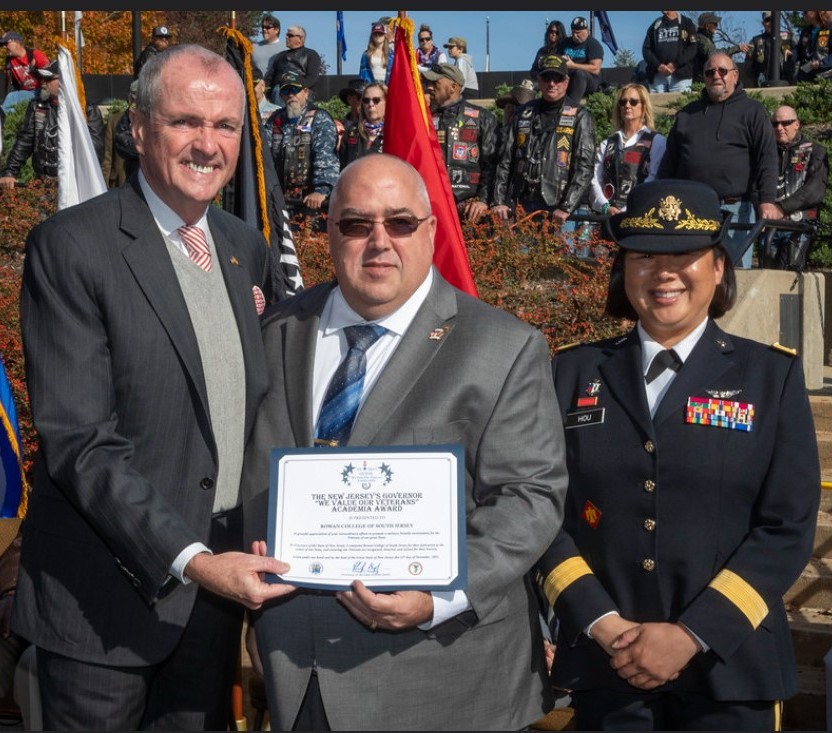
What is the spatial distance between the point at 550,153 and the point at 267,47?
995 centimetres

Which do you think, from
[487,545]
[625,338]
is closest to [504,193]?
[625,338]

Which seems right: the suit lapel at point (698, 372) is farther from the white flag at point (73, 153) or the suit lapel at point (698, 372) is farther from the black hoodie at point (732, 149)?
the black hoodie at point (732, 149)

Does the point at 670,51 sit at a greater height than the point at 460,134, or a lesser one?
greater

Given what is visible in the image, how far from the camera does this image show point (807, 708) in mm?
5367

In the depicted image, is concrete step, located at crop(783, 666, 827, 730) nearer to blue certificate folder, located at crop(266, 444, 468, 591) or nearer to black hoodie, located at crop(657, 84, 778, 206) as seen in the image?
blue certificate folder, located at crop(266, 444, 468, 591)

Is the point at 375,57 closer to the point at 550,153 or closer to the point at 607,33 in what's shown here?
the point at 550,153

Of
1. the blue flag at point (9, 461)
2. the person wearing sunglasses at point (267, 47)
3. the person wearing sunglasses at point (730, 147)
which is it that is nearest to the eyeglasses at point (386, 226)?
the blue flag at point (9, 461)

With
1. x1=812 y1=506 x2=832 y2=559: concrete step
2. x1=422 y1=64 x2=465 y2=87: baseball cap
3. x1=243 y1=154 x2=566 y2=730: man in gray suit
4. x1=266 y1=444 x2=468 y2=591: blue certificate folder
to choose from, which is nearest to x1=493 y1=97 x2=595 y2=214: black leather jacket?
x1=422 y1=64 x2=465 y2=87: baseball cap

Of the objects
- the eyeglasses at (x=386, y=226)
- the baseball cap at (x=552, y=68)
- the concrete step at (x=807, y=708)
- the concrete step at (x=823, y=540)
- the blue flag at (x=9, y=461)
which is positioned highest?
the baseball cap at (x=552, y=68)

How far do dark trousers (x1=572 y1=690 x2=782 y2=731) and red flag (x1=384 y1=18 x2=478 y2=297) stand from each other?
3.05 meters

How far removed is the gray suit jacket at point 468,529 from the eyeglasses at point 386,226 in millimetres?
230

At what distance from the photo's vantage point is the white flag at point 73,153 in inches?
289

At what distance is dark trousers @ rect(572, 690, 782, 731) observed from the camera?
10.9 ft

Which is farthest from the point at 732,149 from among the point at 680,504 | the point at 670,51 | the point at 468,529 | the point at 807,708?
the point at 670,51
